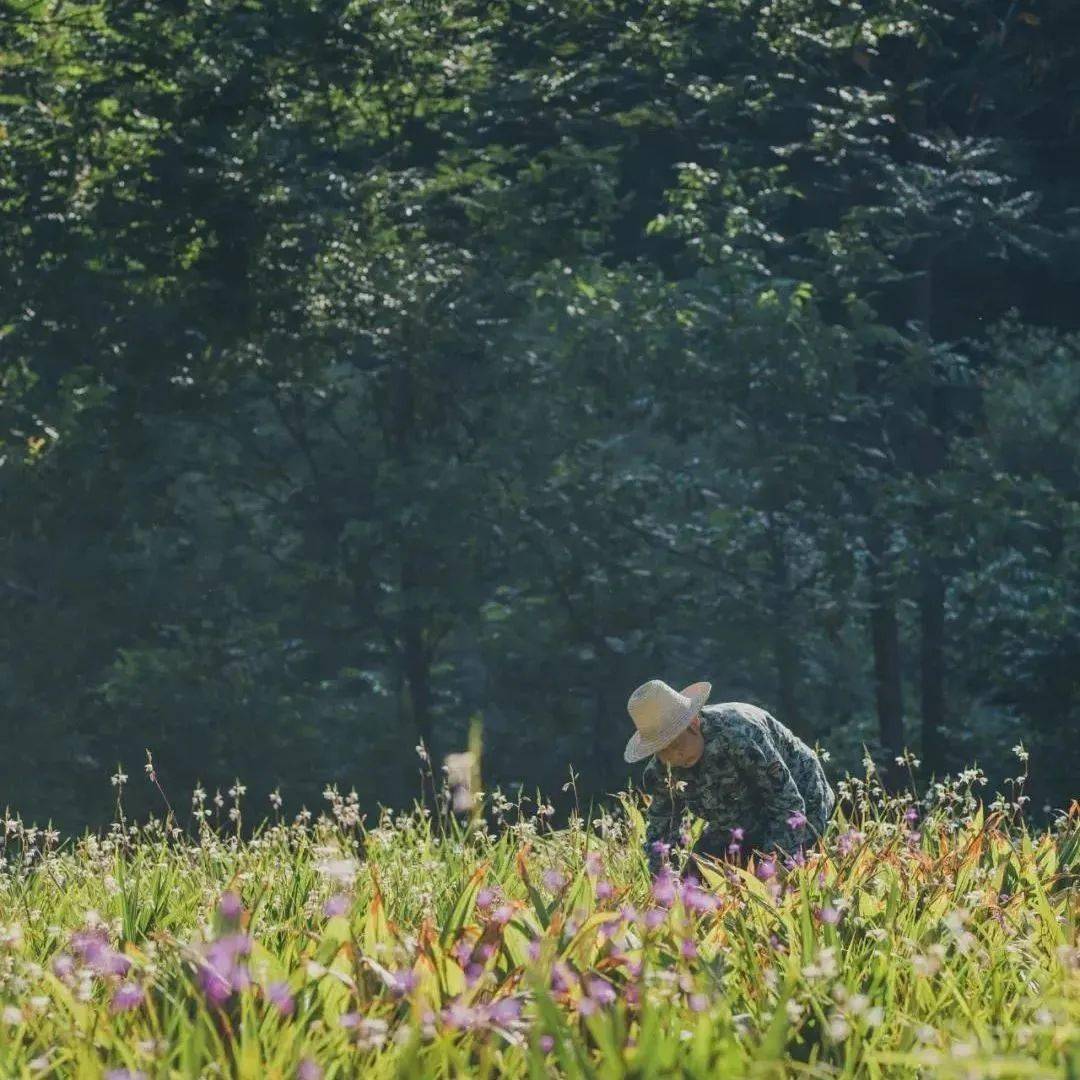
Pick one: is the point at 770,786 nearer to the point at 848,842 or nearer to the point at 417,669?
the point at 848,842

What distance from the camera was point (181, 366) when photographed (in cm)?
1694

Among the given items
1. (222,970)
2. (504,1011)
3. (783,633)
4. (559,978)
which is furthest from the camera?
(783,633)

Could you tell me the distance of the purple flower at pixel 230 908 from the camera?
13.4ft

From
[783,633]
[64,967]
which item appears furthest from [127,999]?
[783,633]

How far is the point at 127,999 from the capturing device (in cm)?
394

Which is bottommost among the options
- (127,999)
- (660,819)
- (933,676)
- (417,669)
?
(933,676)

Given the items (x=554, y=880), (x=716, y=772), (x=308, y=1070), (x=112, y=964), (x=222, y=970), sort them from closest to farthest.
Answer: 1. (x=308, y=1070)
2. (x=222, y=970)
3. (x=112, y=964)
4. (x=554, y=880)
5. (x=716, y=772)

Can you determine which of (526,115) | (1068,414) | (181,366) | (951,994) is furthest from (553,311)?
(951,994)

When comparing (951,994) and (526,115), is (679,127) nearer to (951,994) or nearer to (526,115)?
(526,115)

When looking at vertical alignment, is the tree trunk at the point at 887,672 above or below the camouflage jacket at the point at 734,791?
below

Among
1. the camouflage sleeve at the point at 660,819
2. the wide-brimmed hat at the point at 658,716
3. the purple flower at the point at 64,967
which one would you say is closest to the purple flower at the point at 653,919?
the purple flower at the point at 64,967

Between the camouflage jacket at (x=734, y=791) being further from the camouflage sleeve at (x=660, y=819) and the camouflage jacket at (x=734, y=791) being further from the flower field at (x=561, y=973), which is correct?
the flower field at (x=561, y=973)

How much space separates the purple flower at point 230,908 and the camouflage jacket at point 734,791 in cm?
222

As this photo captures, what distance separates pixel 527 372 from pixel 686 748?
11.3 metres
